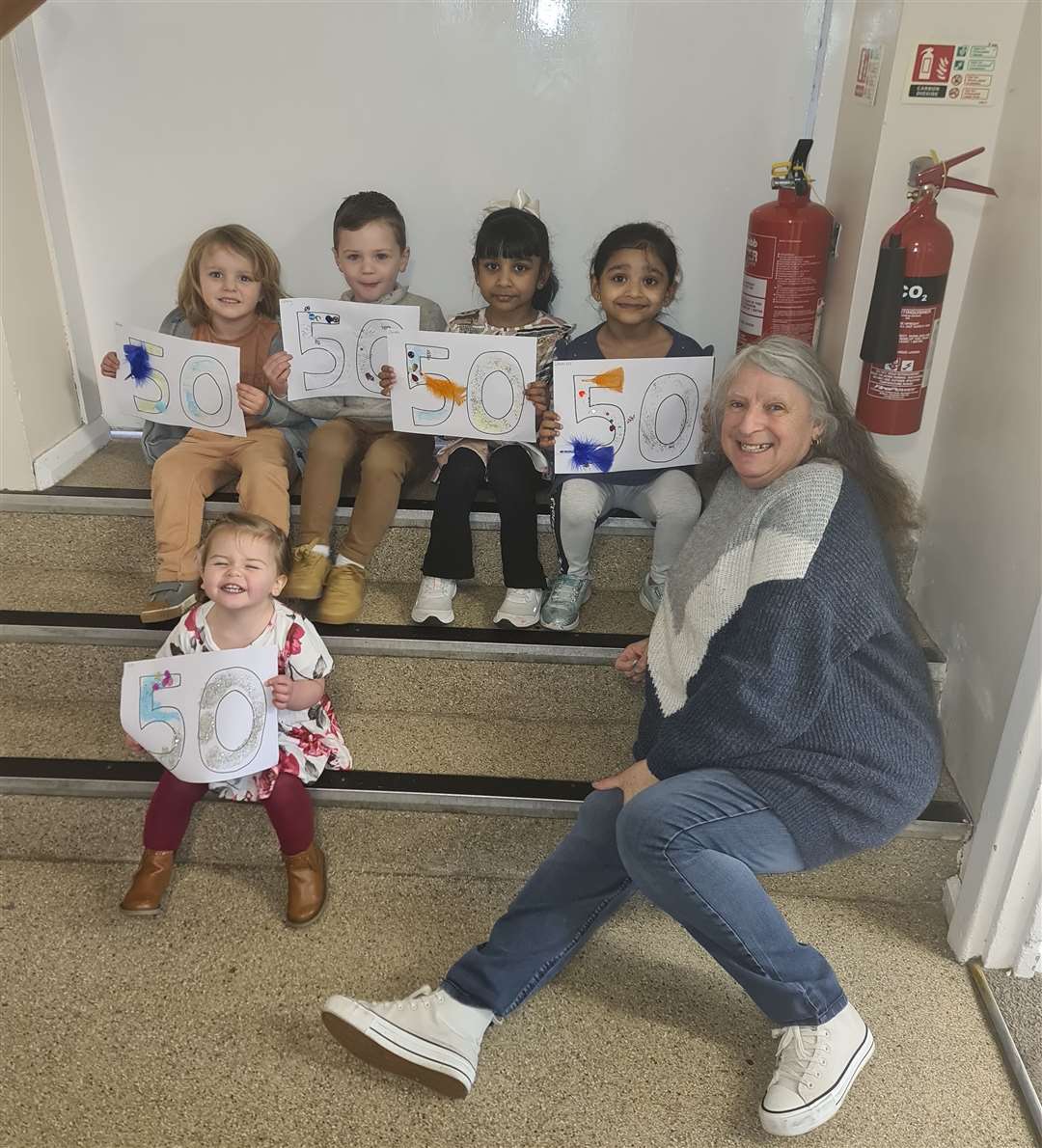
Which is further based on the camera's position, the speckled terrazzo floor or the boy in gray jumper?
the boy in gray jumper

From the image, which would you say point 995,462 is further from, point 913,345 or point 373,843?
point 373,843

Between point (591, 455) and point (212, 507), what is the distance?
3.02ft

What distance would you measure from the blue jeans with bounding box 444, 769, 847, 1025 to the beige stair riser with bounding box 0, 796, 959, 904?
31 cm

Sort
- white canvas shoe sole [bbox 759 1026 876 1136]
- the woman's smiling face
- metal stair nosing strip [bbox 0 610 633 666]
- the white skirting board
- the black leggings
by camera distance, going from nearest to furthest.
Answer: white canvas shoe sole [bbox 759 1026 876 1136]
the woman's smiling face
metal stair nosing strip [bbox 0 610 633 666]
the black leggings
the white skirting board

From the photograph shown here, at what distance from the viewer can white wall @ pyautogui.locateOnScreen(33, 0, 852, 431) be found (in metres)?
2.43

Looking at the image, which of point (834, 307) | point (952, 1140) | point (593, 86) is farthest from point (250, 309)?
point (952, 1140)

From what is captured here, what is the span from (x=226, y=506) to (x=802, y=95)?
1723 mm

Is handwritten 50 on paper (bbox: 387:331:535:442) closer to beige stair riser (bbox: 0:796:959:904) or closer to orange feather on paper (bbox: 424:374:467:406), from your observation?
orange feather on paper (bbox: 424:374:467:406)

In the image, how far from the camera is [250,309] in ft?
7.90

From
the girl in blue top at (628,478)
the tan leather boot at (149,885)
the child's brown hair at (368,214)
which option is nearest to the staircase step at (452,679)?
the girl in blue top at (628,478)

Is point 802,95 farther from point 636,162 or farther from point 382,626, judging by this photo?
point 382,626

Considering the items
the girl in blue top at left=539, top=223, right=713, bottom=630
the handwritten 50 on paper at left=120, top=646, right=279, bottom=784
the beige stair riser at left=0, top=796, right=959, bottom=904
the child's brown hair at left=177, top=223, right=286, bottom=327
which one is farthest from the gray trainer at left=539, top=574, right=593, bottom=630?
the child's brown hair at left=177, top=223, right=286, bottom=327

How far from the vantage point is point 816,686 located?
1463mm

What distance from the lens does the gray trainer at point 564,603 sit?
2.21m
